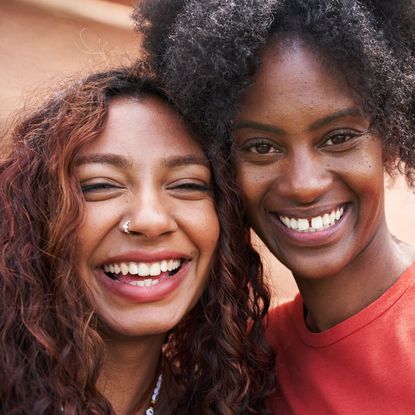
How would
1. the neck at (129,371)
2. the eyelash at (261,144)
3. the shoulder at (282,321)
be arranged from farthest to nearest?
the shoulder at (282,321) < the neck at (129,371) < the eyelash at (261,144)

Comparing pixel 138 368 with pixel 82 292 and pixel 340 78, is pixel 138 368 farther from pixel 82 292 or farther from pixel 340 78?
pixel 340 78

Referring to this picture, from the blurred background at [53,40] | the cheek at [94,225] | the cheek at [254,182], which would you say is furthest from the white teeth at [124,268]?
the blurred background at [53,40]

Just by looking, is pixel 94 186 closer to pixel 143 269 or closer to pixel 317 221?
pixel 143 269

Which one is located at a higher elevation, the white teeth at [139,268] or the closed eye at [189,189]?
the closed eye at [189,189]

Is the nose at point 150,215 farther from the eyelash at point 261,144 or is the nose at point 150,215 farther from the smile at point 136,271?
the eyelash at point 261,144

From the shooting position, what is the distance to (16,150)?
264cm

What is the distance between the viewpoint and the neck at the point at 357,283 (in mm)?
2793

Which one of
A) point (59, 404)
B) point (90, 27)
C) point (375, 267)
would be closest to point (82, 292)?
point (59, 404)

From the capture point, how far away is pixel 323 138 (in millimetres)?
2553

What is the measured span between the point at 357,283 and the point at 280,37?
1.01 m

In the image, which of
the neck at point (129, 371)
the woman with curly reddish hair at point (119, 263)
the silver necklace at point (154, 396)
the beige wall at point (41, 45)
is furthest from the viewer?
the beige wall at point (41, 45)

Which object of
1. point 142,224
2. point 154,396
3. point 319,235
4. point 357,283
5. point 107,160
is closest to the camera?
point 142,224

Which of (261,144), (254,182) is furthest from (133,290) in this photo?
(261,144)

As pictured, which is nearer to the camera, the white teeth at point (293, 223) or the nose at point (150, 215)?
the nose at point (150, 215)
